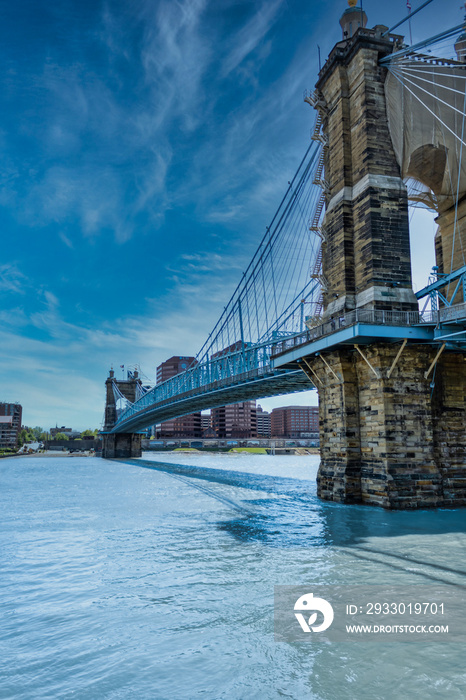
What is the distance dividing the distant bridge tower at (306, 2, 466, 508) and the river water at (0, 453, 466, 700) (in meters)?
1.90

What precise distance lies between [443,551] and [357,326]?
892 centimetres

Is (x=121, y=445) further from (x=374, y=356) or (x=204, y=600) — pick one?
(x=204, y=600)

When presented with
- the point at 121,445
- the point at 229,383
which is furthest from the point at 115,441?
the point at 229,383

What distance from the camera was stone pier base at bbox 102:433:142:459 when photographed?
104750 mm

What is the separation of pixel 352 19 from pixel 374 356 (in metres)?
20.1

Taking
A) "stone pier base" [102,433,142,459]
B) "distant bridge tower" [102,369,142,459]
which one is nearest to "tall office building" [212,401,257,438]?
"distant bridge tower" [102,369,142,459]

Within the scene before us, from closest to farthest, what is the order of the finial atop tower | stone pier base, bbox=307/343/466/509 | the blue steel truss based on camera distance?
stone pier base, bbox=307/343/466/509, the finial atop tower, the blue steel truss

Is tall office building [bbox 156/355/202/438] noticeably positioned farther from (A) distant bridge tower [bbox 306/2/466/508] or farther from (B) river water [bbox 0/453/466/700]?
(B) river water [bbox 0/453/466/700]

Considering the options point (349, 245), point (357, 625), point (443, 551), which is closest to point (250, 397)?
point (349, 245)

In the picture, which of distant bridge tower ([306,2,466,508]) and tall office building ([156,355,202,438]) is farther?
tall office building ([156,355,202,438])

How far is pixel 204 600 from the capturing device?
372 inches

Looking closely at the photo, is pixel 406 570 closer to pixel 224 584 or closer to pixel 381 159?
pixel 224 584

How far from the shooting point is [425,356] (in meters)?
20.6

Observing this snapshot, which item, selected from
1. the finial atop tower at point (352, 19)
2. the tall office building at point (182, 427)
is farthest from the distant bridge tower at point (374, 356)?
the tall office building at point (182, 427)
